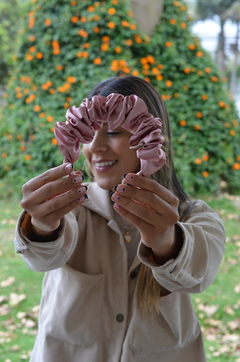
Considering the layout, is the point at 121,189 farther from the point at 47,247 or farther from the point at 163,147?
the point at 163,147

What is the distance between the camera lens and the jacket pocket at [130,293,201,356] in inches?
Answer: 59.6

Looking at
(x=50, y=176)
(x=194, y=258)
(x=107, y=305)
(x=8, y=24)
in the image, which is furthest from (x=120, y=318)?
(x=8, y=24)

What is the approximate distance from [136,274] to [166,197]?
0.57 meters

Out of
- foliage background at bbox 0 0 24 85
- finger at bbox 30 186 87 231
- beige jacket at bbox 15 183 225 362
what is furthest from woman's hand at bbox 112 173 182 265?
foliage background at bbox 0 0 24 85

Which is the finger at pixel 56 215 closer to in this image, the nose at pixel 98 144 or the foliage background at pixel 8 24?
the nose at pixel 98 144

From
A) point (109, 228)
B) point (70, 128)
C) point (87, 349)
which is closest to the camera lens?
point (70, 128)

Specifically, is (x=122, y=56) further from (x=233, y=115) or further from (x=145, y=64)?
(x=233, y=115)

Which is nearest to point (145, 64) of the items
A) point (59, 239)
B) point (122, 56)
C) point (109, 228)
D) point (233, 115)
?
point (122, 56)

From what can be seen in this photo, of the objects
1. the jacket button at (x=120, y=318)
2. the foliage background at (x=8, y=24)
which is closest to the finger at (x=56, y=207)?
the jacket button at (x=120, y=318)

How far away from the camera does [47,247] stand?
51.9 inches

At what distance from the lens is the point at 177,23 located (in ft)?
16.0

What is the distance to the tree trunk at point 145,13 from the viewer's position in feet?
15.4

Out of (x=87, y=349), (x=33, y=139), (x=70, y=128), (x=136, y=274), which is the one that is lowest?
(x=87, y=349)

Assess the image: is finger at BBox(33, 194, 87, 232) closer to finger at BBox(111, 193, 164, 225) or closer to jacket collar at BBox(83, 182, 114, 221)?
finger at BBox(111, 193, 164, 225)
